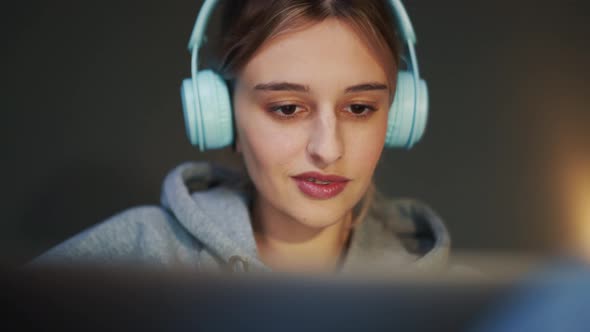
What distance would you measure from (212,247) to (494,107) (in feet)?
3.57

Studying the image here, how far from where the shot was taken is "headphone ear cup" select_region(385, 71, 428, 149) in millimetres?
1010

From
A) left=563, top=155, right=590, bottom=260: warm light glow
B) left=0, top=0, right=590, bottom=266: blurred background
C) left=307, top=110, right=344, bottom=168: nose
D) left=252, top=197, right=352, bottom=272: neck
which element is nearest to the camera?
left=307, top=110, right=344, bottom=168: nose

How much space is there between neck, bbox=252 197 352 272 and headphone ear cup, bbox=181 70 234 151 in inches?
8.4

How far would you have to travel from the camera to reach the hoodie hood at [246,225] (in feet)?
3.36

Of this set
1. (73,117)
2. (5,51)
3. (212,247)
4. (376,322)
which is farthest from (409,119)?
(5,51)

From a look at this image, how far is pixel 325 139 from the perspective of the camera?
0.91 meters

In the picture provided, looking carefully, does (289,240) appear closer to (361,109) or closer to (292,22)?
(361,109)

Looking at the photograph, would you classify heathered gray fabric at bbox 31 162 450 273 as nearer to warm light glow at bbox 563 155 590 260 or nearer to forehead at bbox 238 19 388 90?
forehead at bbox 238 19 388 90

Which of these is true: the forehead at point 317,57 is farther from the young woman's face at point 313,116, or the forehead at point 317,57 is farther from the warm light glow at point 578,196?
the warm light glow at point 578,196

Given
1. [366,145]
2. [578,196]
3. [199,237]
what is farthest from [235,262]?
[578,196]

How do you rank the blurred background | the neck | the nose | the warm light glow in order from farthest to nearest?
the warm light glow, the blurred background, the neck, the nose

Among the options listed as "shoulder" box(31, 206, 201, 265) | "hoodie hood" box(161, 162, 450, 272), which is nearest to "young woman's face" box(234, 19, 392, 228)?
"hoodie hood" box(161, 162, 450, 272)

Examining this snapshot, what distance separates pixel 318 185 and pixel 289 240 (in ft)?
0.65

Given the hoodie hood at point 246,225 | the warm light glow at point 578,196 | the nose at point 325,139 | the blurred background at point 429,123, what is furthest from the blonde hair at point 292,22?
the warm light glow at point 578,196
